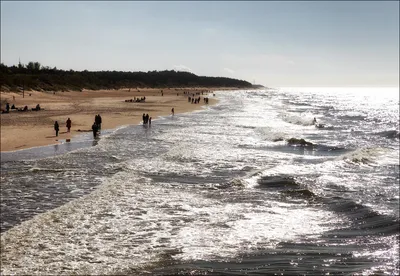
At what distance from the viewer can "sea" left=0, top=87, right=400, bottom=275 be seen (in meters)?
9.90

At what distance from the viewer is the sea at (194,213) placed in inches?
390

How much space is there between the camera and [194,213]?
13719 mm

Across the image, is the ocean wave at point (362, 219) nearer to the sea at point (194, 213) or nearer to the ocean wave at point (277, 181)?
the sea at point (194, 213)

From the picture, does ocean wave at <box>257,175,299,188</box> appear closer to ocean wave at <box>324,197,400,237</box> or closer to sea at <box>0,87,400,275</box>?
sea at <box>0,87,400,275</box>

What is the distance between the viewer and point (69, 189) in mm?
16078

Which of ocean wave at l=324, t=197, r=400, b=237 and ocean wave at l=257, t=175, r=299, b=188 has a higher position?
ocean wave at l=257, t=175, r=299, b=188

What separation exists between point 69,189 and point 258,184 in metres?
8.33

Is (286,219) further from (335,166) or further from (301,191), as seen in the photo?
(335,166)

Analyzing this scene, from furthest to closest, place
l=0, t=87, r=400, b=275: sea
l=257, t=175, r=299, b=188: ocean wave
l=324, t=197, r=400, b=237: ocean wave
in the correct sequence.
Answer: l=257, t=175, r=299, b=188: ocean wave
l=324, t=197, r=400, b=237: ocean wave
l=0, t=87, r=400, b=275: sea

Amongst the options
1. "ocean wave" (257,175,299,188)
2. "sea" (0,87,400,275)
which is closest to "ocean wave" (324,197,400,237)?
"sea" (0,87,400,275)

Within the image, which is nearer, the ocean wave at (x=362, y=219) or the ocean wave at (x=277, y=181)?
the ocean wave at (x=362, y=219)

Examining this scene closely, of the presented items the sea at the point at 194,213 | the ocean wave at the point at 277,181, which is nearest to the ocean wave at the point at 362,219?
the sea at the point at 194,213

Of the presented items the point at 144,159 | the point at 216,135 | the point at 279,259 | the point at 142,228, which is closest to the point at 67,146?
the point at 144,159

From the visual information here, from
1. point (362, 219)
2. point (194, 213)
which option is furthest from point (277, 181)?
point (194, 213)
